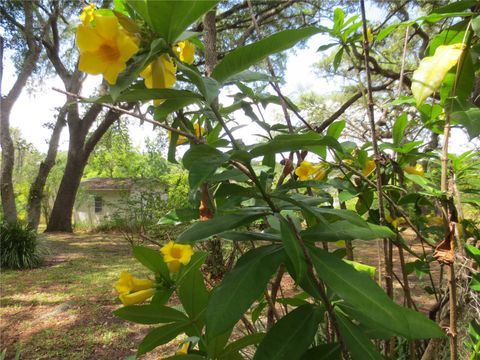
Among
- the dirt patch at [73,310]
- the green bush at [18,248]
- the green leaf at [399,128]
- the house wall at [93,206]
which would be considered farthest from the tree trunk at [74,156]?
the green leaf at [399,128]

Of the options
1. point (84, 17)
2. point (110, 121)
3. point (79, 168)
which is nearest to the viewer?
point (84, 17)

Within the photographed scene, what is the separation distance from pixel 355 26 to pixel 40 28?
28.6ft

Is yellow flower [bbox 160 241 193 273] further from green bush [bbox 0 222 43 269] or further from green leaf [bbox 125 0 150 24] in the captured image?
green bush [bbox 0 222 43 269]

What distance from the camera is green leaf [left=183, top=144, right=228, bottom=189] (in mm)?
362

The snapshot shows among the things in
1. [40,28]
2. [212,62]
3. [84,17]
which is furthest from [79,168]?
[84,17]

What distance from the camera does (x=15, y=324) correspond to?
3.03 metres

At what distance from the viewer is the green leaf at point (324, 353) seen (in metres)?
0.49

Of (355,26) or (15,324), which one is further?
(15,324)

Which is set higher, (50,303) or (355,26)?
(355,26)

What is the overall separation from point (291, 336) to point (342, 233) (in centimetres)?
15

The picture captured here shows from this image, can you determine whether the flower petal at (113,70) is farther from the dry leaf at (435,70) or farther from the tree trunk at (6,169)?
the tree trunk at (6,169)

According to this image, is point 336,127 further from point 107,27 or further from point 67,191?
point 67,191

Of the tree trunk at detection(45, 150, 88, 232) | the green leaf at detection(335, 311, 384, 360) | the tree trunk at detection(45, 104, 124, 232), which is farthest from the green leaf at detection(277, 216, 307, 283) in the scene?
the tree trunk at detection(45, 150, 88, 232)

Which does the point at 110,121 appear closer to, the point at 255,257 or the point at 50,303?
the point at 50,303
